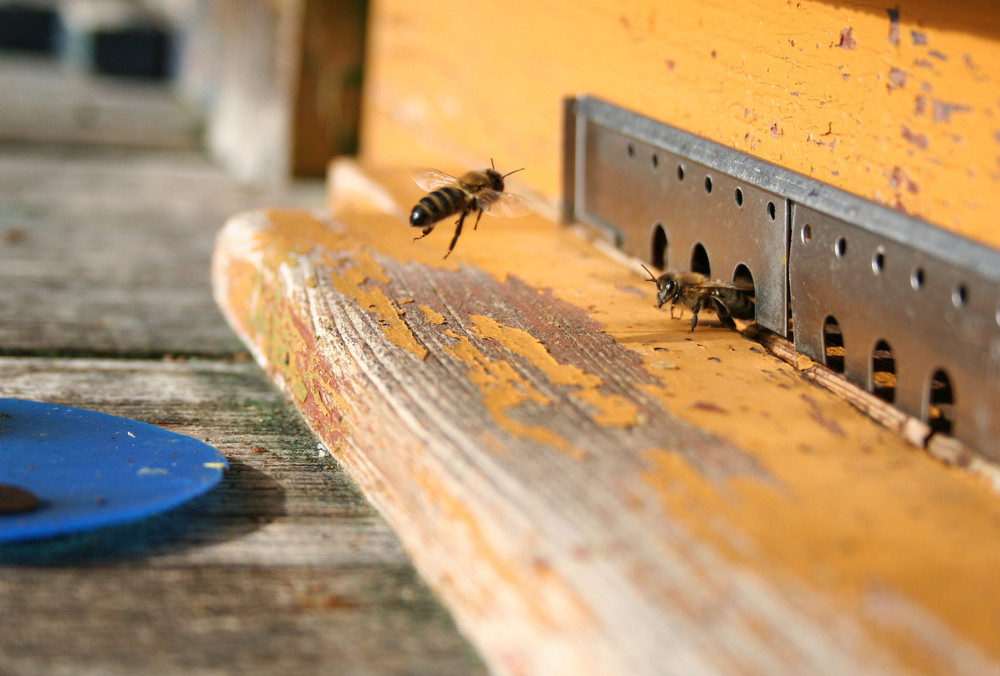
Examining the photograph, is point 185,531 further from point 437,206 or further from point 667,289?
point 437,206

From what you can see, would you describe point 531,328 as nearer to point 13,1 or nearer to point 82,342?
point 82,342

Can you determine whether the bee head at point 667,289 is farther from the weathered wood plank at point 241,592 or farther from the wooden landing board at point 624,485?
the weathered wood plank at point 241,592

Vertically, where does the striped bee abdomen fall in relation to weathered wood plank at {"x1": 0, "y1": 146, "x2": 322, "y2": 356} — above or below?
above

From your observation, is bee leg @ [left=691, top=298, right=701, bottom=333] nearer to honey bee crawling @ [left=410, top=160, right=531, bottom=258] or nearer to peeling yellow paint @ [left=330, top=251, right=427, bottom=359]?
peeling yellow paint @ [left=330, top=251, right=427, bottom=359]

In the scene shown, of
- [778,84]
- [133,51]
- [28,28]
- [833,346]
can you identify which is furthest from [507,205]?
[28,28]

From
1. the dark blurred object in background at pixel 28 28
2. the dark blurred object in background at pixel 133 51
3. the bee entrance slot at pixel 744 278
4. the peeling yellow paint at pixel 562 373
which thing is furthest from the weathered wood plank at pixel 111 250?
the dark blurred object in background at pixel 28 28

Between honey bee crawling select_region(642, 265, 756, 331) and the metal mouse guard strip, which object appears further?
honey bee crawling select_region(642, 265, 756, 331)

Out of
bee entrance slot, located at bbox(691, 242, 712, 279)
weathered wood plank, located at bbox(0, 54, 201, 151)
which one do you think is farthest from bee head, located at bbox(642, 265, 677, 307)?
weathered wood plank, located at bbox(0, 54, 201, 151)
